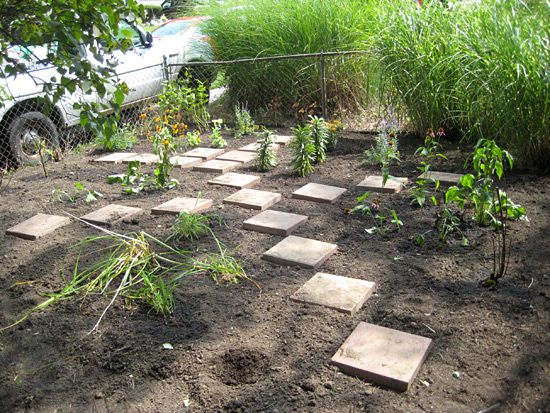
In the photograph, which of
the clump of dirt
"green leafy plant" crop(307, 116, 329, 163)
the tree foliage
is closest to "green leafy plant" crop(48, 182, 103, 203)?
"green leafy plant" crop(307, 116, 329, 163)

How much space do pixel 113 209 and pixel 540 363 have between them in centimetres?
330

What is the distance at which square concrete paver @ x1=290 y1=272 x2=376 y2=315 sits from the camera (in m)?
2.62

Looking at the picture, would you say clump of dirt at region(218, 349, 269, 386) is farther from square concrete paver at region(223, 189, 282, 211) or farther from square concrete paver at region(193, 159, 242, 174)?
square concrete paver at region(193, 159, 242, 174)

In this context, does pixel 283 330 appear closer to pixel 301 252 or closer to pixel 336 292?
pixel 336 292

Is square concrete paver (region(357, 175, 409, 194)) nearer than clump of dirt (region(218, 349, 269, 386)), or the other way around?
clump of dirt (region(218, 349, 269, 386))

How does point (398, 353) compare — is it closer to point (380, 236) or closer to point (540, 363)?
point (540, 363)

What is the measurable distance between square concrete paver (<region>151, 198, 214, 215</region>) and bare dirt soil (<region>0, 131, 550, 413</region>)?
16cm

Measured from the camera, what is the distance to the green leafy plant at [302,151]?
4.77 meters

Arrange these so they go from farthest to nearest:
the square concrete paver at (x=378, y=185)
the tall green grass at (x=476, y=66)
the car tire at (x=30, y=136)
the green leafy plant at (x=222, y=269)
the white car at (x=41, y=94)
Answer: the car tire at (x=30, y=136), the white car at (x=41, y=94), the square concrete paver at (x=378, y=185), the tall green grass at (x=476, y=66), the green leafy plant at (x=222, y=269)

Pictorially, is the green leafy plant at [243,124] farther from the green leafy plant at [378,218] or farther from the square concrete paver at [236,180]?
the green leafy plant at [378,218]

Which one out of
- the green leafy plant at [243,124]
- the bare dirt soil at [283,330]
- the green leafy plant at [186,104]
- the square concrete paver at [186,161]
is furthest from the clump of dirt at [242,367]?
the green leafy plant at [186,104]

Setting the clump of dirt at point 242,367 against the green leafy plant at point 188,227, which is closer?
the clump of dirt at point 242,367

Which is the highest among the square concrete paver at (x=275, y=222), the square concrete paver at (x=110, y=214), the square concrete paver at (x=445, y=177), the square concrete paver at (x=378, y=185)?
the square concrete paver at (x=110, y=214)

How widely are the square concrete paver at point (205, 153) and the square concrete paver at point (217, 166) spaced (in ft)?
0.91
